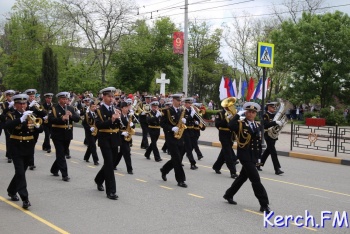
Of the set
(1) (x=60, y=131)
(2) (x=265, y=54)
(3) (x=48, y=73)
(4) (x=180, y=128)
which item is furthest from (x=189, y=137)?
(3) (x=48, y=73)

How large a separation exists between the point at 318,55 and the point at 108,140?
30.9m

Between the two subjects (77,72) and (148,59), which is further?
(77,72)

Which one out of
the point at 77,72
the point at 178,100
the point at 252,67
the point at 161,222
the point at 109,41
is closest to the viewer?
the point at 161,222

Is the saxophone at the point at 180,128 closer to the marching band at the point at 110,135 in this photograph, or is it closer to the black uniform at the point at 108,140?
the marching band at the point at 110,135

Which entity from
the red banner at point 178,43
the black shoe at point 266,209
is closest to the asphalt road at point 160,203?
the black shoe at point 266,209

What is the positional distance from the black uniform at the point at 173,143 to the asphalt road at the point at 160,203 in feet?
1.04

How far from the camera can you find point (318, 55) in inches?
1438

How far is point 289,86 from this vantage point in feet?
128

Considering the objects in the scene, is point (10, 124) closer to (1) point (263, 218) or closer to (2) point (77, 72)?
(1) point (263, 218)

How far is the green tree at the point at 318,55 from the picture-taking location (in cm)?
3588

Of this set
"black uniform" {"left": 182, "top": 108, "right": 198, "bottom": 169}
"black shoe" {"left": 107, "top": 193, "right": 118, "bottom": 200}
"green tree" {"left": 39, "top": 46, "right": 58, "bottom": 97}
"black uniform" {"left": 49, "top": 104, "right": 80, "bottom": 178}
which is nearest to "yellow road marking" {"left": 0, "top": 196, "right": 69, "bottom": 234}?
"black shoe" {"left": 107, "top": 193, "right": 118, "bottom": 200}

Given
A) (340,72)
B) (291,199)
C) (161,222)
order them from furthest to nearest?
(340,72), (291,199), (161,222)

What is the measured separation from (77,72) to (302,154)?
2972cm

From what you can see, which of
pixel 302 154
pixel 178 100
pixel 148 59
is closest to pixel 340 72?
pixel 148 59
